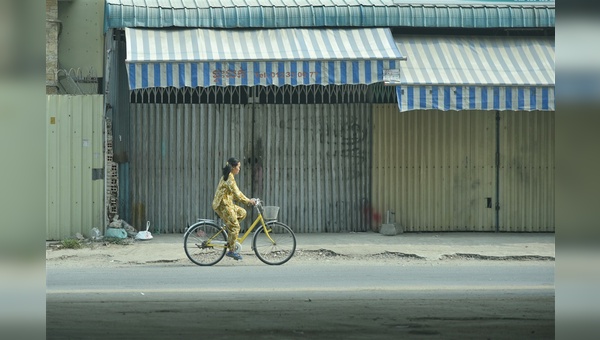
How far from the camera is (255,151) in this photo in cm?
1720

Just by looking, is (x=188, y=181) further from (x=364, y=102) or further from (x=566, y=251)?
(x=566, y=251)

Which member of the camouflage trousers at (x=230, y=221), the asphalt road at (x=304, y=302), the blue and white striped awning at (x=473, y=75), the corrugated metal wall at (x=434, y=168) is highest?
the blue and white striped awning at (x=473, y=75)

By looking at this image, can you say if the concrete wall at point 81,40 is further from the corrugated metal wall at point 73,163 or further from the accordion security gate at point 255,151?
the corrugated metal wall at point 73,163

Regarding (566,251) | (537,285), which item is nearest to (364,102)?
(537,285)

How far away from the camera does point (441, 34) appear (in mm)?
17547

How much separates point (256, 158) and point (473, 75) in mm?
4229

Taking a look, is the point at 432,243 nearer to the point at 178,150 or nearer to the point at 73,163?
the point at 178,150

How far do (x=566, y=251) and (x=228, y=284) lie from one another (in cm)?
804

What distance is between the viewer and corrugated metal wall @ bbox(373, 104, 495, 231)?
17.3 meters

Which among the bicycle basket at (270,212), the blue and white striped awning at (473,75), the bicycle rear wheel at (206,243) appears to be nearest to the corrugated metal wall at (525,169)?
the blue and white striped awning at (473,75)

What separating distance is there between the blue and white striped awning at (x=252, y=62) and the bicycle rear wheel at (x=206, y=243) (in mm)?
2740

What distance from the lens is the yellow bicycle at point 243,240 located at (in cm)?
1402

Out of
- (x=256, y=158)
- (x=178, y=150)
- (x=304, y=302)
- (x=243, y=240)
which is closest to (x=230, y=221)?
(x=243, y=240)

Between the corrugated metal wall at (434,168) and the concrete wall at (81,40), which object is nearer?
the concrete wall at (81,40)
